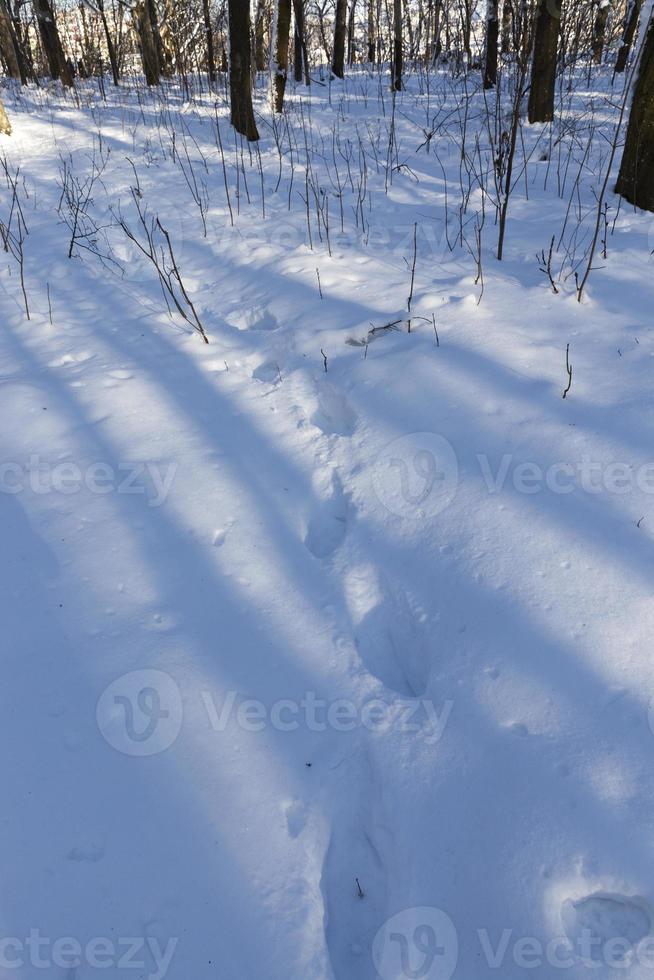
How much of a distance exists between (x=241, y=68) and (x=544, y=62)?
9.31ft

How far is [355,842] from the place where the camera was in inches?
44.9

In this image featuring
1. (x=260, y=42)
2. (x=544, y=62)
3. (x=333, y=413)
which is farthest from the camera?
(x=260, y=42)

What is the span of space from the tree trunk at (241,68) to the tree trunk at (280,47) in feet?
3.36

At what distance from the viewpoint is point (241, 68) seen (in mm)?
5637

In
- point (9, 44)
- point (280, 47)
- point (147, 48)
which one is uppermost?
point (9, 44)

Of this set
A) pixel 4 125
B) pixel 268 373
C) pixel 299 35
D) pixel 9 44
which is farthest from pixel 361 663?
pixel 9 44

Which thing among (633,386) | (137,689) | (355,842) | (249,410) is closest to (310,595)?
(137,689)

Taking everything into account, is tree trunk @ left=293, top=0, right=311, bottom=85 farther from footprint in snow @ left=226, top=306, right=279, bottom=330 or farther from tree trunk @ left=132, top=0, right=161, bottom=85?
footprint in snow @ left=226, top=306, right=279, bottom=330

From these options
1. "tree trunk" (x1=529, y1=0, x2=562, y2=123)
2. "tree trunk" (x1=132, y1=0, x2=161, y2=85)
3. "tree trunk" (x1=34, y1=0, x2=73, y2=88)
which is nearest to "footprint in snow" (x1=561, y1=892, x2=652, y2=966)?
"tree trunk" (x1=529, y1=0, x2=562, y2=123)

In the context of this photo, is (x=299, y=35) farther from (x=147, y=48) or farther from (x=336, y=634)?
(x=336, y=634)

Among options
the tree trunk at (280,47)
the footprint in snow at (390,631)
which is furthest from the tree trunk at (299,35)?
the footprint in snow at (390,631)

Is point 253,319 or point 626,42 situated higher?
point 626,42

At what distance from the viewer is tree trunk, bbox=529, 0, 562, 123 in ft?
16.8

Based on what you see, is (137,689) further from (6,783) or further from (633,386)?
(633,386)
